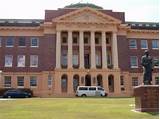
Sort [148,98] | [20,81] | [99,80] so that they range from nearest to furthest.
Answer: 1. [148,98]
2. [20,81]
3. [99,80]

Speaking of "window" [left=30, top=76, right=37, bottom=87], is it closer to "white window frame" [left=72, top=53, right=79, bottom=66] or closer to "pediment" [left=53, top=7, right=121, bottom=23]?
"white window frame" [left=72, top=53, right=79, bottom=66]

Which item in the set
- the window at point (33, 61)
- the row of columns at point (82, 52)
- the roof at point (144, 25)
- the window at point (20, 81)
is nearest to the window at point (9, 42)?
the window at point (33, 61)

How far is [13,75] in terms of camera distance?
7569 cm

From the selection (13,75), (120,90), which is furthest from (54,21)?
(120,90)

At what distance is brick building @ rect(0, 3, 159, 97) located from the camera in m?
74.6

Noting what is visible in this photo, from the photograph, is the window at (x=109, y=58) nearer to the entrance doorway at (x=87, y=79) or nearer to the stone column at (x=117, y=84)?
the stone column at (x=117, y=84)

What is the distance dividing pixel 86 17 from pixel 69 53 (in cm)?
742

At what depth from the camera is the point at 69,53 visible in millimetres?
75062

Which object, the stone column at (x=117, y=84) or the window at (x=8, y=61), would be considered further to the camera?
the window at (x=8, y=61)

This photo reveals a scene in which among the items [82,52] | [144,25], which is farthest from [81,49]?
[144,25]

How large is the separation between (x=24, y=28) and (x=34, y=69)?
7949 mm

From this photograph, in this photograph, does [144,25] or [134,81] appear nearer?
[134,81]

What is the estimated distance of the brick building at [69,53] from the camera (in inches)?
2938

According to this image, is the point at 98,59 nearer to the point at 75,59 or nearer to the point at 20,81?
the point at 75,59
